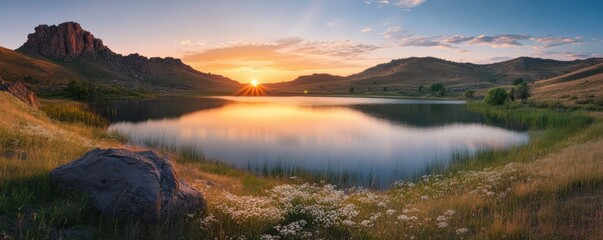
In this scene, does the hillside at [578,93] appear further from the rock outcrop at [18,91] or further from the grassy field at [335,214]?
the rock outcrop at [18,91]

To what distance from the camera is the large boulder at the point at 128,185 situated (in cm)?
845

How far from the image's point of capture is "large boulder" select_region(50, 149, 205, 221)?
8445 millimetres

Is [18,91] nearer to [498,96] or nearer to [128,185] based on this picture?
[128,185]

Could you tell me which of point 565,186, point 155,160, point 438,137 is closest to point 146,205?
point 155,160

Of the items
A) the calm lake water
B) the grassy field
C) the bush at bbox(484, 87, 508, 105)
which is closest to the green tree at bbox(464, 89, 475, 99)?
the bush at bbox(484, 87, 508, 105)

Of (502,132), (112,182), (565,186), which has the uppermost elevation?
(112,182)

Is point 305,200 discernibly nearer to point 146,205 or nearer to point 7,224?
point 146,205

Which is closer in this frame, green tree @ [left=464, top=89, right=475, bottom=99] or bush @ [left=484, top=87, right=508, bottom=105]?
bush @ [left=484, top=87, right=508, bottom=105]

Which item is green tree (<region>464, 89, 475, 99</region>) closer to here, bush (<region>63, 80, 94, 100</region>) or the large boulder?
bush (<region>63, 80, 94, 100</region>)

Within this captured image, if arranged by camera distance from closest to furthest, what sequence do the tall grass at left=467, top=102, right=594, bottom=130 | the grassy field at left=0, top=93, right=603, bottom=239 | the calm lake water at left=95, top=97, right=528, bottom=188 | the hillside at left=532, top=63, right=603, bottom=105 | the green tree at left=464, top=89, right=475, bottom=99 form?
the grassy field at left=0, top=93, right=603, bottom=239 → the calm lake water at left=95, top=97, right=528, bottom=188 → the tall grass at left=467, top=102, right=594, bottom=130 → the hillside at left=532, top=63, right=603, bottom=105 → the green tree at left=464, top=89, right=475, bottom=99

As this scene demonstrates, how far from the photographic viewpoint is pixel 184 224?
343 inches

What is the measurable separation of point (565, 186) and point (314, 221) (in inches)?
291

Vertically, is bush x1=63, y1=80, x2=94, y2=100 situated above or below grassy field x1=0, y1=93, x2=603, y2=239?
above

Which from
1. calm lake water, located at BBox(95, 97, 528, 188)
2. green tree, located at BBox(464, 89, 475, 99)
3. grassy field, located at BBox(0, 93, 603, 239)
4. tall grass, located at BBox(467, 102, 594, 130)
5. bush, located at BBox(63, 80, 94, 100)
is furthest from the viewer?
green tree, located at BBox(464, 89, 475, 99)
